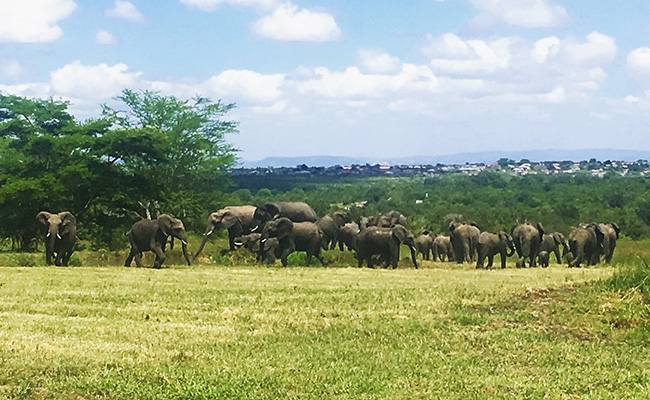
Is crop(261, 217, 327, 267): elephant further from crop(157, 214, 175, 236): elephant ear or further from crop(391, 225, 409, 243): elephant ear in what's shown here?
crop(157, 214, 175, 236): elephant ear

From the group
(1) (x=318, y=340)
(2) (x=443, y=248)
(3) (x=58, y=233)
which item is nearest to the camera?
(1) (x=318, y=340)

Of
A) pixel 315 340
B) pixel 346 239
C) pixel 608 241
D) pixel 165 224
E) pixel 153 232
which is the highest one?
pixel 165 224

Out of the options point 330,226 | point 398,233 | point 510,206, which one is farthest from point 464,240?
point 510,206

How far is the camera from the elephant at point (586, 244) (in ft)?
109

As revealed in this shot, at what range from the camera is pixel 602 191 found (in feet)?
336

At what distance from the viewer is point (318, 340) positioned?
40.8 feet

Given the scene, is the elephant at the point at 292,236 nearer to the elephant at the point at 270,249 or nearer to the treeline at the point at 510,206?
the elephant at the point at 270,249

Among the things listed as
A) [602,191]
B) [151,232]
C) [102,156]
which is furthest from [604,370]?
[602,191]

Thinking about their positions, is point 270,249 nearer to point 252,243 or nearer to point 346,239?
point 252,243

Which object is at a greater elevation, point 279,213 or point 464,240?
point 279,213

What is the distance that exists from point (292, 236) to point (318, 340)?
18.8 m

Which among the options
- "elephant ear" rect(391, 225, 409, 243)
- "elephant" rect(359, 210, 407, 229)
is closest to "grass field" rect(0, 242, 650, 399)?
"elephant ear" rect(391, 225, 409, 243)

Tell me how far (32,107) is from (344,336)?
43.6 meters

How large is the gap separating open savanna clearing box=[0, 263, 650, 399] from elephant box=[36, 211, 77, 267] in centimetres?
714
